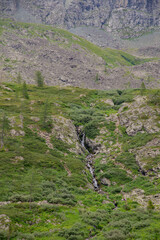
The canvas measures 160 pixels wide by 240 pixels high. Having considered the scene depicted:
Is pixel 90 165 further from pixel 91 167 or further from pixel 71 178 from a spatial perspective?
pixel 71 178

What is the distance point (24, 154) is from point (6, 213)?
Result: 70.9ft

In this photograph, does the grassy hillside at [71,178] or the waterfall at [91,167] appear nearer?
the grassy hillside at [71,178]

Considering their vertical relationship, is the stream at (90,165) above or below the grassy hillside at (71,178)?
below

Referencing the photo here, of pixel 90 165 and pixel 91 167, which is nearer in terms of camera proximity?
pixel 91 167

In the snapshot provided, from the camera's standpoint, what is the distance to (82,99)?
4481 inches

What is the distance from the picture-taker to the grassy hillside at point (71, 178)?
24.3 metres

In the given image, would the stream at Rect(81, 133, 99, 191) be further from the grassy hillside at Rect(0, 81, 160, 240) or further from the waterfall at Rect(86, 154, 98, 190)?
the grassy hillside at Rect(0, 81, 160, 240)

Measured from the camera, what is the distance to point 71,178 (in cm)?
4347

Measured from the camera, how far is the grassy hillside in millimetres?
24281

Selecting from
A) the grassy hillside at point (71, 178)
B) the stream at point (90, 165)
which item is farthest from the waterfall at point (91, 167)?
the grassy hillside at point (71, 178)

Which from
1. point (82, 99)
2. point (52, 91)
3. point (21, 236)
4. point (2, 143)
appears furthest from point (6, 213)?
point (52, 91)

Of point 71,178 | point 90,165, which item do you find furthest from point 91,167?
point 71,178

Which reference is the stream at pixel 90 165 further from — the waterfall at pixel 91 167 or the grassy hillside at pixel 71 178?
the grassy hillside at pixel 71 178

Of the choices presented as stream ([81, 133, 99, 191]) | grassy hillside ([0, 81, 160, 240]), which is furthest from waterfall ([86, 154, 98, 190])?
grassy hillside ([0, 81, 160, 240])
